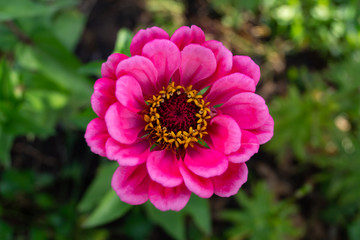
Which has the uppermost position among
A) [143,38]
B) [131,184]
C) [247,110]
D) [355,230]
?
[143,38]

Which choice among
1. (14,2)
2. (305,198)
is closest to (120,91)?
(14,2)

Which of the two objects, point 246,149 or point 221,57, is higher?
point 221,57

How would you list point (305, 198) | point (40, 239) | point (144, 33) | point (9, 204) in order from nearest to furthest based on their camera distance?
point (144, 33) → point (40, 239) → point (9, 204) → point (305, 198)

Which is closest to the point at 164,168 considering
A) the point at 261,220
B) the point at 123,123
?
the point at 123,123

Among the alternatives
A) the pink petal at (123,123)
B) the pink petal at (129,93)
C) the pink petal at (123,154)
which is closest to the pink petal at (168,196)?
the pink petal at (123,154)

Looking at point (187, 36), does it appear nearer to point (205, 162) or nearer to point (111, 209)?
point (205, 162)

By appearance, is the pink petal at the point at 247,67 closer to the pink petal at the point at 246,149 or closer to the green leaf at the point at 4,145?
the pink petal at the point at 246,149

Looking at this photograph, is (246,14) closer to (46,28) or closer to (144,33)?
(46,28)
